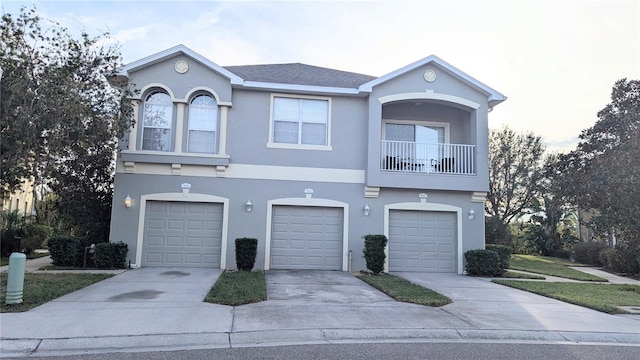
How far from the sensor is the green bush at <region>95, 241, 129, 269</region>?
12648 millimetres

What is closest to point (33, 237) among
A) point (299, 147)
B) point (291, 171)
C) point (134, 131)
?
point (134, 131)

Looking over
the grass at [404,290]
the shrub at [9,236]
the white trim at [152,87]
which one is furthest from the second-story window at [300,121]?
the shrub at [9,236]

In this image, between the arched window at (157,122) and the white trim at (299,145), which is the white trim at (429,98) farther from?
the arched window at (157,122)

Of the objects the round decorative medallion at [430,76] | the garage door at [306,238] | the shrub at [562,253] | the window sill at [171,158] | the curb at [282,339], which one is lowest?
the curb at [282,339]

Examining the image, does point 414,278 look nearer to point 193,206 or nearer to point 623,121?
point 193,206

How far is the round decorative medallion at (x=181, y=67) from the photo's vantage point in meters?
13.9

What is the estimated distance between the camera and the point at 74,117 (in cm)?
916

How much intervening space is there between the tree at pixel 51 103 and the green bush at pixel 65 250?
79.8 inches

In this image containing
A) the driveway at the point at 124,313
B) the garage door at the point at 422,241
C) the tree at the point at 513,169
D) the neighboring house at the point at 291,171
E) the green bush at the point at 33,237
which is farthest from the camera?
the tree at the point at 513,169

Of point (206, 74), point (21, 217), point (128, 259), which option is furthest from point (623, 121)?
point (21, 217)

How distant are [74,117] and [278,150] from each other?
622cm

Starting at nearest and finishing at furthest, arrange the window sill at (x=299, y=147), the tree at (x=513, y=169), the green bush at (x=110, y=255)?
the green bush at (x=110, y=255), the window sill at (x=299, y=147), the tree at (x=513, y=169)

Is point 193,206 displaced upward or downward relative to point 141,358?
upward

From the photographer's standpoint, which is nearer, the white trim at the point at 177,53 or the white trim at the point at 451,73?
the white trim at the point at 177,53
